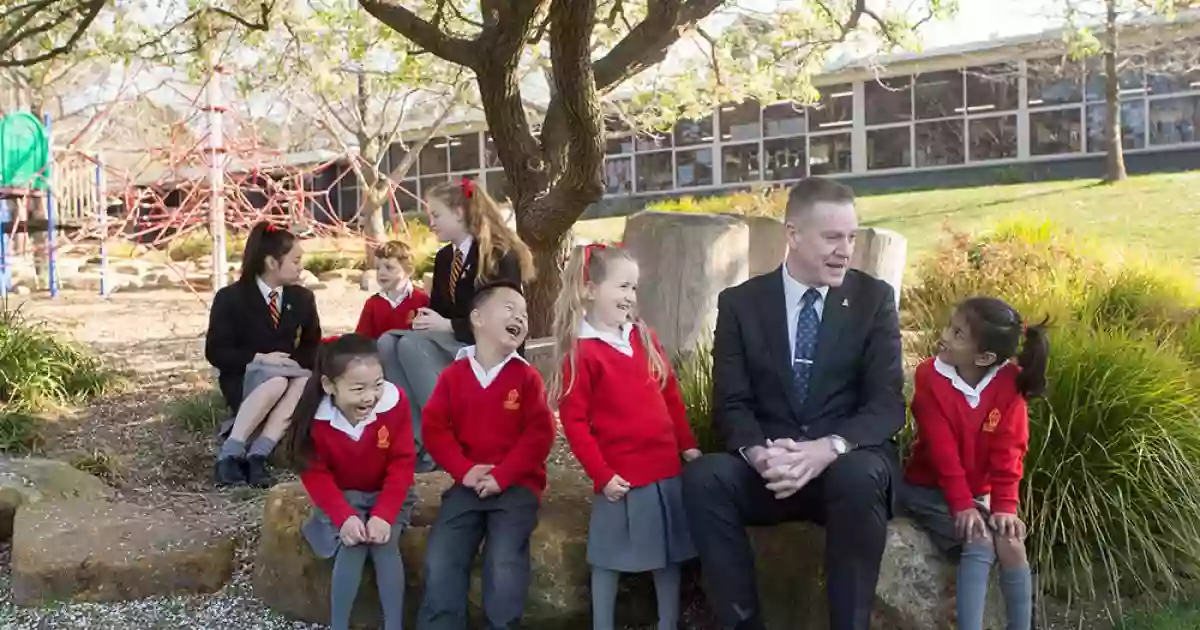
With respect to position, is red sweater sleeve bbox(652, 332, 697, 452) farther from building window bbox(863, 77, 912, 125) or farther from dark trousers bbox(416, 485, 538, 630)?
building window bbox(863, 77, 912, 125)

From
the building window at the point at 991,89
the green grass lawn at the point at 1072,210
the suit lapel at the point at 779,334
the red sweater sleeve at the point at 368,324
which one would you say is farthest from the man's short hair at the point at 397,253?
the building window at the point at 991,89

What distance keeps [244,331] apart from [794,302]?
2.71m

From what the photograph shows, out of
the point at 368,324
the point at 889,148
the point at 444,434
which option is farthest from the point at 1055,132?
the point at 444,434

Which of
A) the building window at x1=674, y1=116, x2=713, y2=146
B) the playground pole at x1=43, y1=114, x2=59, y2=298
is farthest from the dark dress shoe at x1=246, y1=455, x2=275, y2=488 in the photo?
the building window at x1=674, y1=116, x2=713, y2=146

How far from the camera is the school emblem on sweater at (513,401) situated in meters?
3.40

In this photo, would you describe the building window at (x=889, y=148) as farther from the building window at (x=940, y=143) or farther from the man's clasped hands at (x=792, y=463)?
the man's clasped hands at (x=792, y=463)

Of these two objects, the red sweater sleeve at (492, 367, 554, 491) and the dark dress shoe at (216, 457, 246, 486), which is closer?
the red sweater sleeve at (492, 367, 554, 491)

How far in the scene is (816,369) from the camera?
3.20m

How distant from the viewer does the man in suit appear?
293 centimetres

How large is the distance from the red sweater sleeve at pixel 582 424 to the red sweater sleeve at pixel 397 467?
19.8 inches

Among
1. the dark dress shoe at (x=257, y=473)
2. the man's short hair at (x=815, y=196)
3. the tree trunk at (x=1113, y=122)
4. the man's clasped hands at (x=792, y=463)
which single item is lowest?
the dark dress shoe at (x=257, y=473)

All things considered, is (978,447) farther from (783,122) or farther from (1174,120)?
(783,122)

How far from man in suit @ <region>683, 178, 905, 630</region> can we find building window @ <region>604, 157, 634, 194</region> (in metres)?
19.8

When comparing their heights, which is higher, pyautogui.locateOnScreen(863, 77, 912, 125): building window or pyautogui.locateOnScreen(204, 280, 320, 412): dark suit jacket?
pyautogui.locateOnScreen(863, 77, 912, 125): building window
